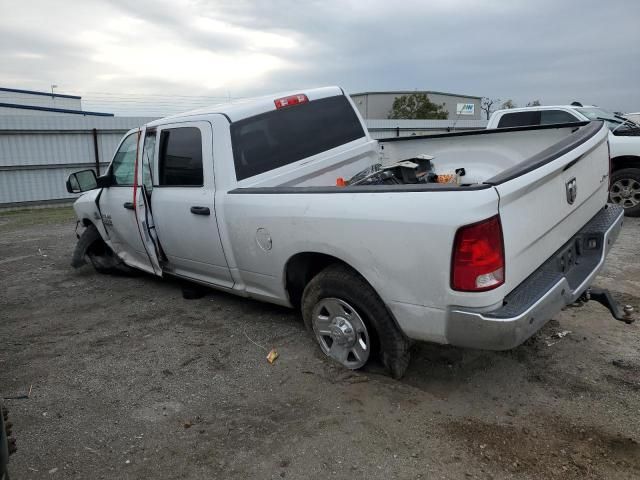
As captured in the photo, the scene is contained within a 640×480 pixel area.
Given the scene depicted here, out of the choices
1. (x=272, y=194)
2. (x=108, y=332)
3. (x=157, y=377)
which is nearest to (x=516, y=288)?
(x=272, y=194)

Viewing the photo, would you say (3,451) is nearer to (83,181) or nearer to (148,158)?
(148,158)

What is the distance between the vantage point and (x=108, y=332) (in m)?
4.55

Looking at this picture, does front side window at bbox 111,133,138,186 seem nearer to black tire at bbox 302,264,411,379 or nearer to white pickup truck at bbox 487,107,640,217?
black tire at bbox 302,264,411,379

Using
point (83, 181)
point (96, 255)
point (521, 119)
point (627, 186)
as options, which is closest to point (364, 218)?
point (83, 181)

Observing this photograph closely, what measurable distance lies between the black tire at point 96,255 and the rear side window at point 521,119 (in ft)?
23.3

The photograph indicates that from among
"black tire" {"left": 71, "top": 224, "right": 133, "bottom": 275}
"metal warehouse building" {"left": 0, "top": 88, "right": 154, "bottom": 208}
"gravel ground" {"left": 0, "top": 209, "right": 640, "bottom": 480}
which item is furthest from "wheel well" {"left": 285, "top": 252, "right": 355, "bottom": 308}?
"metal warehouse building" {"left": 0, "top": 88, "right": 154, "bottom": 208}

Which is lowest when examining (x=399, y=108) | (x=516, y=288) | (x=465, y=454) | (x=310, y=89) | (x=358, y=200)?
(x=465, y=454)

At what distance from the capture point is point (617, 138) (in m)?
8.19

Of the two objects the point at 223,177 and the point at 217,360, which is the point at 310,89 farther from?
the point at 217,360

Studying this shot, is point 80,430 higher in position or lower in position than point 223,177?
lower

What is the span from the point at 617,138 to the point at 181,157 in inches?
280

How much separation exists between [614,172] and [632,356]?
5672 millimetres

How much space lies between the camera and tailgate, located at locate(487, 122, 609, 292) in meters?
2.63

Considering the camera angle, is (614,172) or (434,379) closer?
(434,379)
